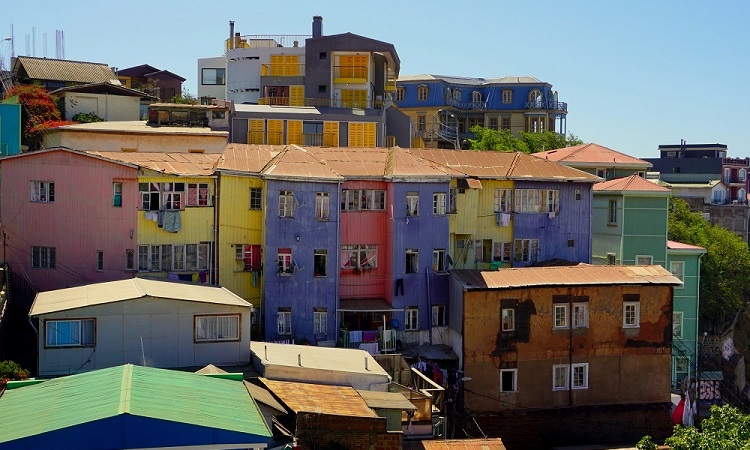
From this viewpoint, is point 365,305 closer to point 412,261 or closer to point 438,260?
point 412,261

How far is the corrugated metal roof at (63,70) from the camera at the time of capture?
187ft

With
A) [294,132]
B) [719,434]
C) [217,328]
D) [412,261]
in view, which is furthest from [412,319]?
[719,434]

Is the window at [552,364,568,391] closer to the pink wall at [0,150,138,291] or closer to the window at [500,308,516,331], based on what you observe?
the window at [500,308,516,331]

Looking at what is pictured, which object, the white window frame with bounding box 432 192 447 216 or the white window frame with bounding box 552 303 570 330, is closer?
the white window frame with bounding box 552 303 570 330

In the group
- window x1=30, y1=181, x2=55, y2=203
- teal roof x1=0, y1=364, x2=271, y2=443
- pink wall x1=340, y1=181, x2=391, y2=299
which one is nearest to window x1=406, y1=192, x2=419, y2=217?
pink wall x1=340, y1=181, x2=391, y2=299

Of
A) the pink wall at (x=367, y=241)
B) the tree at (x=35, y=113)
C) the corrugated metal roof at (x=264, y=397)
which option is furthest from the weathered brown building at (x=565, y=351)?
the tree at (x=35, y=113)

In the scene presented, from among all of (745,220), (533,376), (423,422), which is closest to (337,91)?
(533,376)

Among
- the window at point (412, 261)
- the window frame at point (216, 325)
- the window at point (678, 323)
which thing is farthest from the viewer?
the window at point (678, 323)

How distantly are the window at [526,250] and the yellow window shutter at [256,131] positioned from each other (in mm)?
14802

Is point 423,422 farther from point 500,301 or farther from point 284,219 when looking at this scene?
point 284,219

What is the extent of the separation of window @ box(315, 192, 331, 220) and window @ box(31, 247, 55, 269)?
975 centimetres

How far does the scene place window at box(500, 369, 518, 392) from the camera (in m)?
37.4

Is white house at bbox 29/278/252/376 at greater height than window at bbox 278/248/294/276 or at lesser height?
lesser

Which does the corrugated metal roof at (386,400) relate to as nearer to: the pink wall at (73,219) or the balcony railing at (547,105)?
the pink wall at (73,219)
